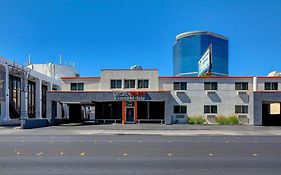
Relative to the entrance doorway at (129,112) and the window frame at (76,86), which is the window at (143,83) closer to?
the entrance doorway at (129,112)

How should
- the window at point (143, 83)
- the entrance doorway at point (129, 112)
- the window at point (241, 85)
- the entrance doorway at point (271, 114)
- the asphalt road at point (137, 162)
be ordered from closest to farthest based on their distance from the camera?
the asphalt road at point (137, 162) → the entrance doorway at point (129, 112) → the window at point (241, 85) → the window at point (143, 83) → the entrance doorway at point (271, 114)

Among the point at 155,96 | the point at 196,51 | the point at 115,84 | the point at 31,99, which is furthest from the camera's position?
the point at 196,51

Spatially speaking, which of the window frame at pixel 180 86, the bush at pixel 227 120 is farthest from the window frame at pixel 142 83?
the bush at pixel 227 120

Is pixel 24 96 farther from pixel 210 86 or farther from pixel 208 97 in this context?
pixel 210 86

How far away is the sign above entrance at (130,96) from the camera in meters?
38.5

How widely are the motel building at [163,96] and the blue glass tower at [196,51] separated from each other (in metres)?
81.0

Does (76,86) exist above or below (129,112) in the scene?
above

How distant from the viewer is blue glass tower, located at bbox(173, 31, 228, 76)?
411 ft

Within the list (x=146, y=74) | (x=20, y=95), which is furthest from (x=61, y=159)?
(x=20, y=95)

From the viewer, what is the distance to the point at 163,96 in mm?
38250

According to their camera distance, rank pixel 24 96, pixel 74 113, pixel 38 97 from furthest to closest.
Answer: pixel 38 97
pixel 74 113
pixel 24 96

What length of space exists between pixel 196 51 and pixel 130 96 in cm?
10295

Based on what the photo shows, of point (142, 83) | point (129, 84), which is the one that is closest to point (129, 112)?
point (129, 84)

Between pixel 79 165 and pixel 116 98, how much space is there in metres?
29.1
